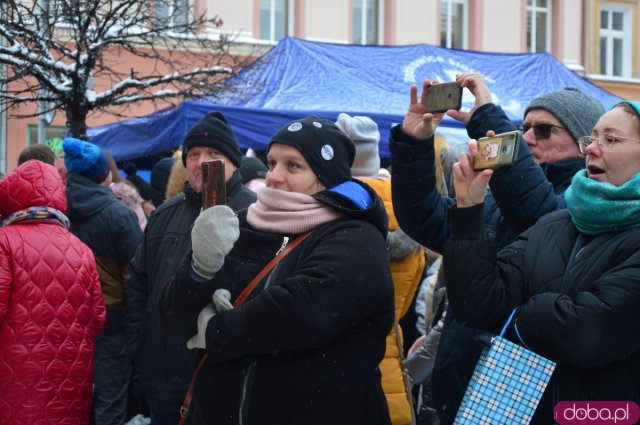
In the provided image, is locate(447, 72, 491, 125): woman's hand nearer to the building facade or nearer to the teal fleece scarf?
the teal fleece scarf

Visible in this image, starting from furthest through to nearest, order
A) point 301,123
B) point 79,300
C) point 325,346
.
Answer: point 79,300, point 301,123, point 325,346

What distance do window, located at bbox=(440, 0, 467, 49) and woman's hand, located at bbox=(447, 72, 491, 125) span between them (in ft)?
59.1

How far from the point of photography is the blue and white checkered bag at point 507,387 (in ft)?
6.91

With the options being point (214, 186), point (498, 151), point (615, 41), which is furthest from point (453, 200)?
point (615, 41)

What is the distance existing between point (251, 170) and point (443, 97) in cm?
303

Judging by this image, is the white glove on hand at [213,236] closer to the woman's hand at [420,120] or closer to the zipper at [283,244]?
the zipper at [283,244]

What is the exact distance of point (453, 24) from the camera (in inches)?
803

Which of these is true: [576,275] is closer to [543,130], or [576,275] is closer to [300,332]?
[300,332]

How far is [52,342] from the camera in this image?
3963 mm

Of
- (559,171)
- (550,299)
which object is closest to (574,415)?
(550,299)

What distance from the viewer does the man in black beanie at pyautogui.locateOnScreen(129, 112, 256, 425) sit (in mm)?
3662

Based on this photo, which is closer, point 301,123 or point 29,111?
point 301,123

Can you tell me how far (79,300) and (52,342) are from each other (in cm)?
25

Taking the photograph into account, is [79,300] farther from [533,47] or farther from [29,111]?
[533,47]
